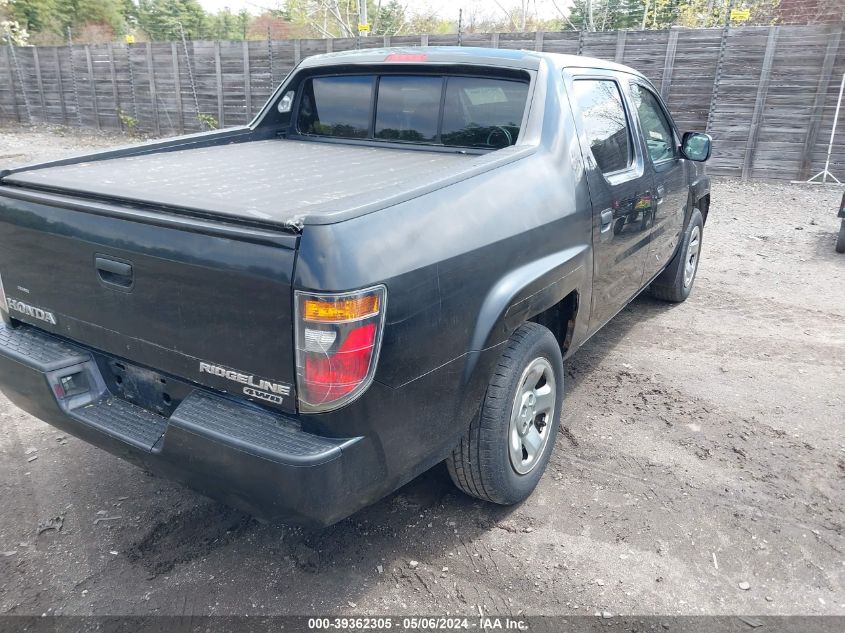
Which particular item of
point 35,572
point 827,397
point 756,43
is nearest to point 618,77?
point 827,397

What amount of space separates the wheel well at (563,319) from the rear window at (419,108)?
2.78 feet

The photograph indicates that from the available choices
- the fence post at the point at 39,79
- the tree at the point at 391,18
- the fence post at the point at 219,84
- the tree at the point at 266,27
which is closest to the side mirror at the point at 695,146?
the fence post at the point at 219,84

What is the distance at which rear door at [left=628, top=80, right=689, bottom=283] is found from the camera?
4.23 meters

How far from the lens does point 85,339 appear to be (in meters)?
2.56

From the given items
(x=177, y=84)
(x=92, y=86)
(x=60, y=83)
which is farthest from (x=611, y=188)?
(x=60, y=83)

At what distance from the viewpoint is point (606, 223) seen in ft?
11.1

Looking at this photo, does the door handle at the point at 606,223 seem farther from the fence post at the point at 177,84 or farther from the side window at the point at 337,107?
the fence post at the point at 177,84

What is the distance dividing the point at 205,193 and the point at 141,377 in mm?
738

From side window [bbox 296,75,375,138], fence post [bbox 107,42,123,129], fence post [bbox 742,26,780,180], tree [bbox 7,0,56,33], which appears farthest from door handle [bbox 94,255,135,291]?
tree [bbox 7,0,56,33]

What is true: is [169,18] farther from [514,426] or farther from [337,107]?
[514,426]

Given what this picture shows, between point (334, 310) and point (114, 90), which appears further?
point (114, 90)

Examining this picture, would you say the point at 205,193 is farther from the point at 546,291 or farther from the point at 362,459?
the point at 546,291

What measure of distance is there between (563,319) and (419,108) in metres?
1.44

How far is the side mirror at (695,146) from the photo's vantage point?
4621mm
